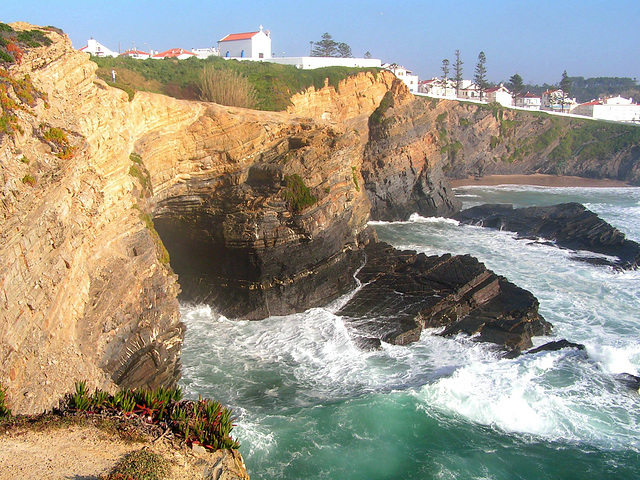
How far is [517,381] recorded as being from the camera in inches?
650

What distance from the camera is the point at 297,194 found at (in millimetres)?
22453

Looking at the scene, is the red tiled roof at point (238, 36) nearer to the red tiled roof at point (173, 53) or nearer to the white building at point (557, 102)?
the red tiled roof at point (173, 53)

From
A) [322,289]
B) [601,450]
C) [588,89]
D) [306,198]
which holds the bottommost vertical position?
[601,450]

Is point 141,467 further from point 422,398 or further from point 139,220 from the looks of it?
point 422,398

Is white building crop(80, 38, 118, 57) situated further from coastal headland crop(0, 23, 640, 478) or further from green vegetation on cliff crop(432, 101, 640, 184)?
green vegetation on cliff crop(432, 101, 640, 184)

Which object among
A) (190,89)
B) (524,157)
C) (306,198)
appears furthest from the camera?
(524,157)

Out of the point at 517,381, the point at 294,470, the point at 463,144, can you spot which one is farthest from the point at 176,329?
the point at 463,144

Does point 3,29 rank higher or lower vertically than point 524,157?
higher

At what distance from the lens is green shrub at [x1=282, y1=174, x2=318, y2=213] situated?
2225 cm

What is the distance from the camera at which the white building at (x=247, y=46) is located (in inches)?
2094

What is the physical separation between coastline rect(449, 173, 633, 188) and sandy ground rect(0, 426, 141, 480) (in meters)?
47.6

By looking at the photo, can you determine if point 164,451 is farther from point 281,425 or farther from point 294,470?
point 281,425

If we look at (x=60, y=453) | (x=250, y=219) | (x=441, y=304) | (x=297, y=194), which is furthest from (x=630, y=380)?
(x=60, y=453)

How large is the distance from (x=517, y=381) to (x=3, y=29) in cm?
1642
